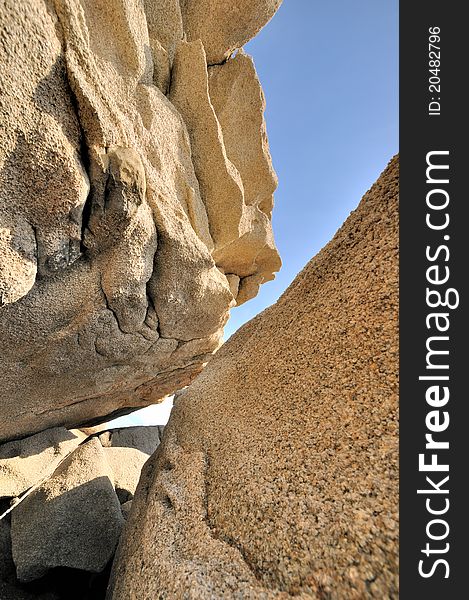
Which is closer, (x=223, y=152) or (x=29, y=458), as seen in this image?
(x=223, y=152)

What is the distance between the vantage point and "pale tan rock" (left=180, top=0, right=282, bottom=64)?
326cm

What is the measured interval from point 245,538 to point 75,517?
8.31ft

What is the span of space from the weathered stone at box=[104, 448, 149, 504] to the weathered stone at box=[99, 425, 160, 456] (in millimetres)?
634

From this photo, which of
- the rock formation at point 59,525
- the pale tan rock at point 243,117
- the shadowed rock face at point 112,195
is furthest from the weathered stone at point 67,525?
the pale tan rock at point 243,117

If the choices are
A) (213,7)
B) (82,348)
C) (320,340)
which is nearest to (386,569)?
(320,340)

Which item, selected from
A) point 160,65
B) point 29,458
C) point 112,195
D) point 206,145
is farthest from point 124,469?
point 160,65

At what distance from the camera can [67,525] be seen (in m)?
2.97

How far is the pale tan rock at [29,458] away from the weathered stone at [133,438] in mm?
1140

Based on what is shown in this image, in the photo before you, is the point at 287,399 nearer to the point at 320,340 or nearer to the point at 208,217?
the point at 320,340

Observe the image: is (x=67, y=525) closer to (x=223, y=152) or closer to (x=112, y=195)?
(x=112, y=195)

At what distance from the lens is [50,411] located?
12.8 feet

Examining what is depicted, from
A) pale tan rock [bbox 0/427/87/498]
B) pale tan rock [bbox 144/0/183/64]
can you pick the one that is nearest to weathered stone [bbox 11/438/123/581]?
pale tan rock [bbox 0/427/87/498]

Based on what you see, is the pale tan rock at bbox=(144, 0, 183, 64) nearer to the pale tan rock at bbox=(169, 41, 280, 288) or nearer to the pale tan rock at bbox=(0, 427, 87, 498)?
the pale tan rock at bbox=(169, 41, 280, 288)

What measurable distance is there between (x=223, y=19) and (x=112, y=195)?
267 cm
